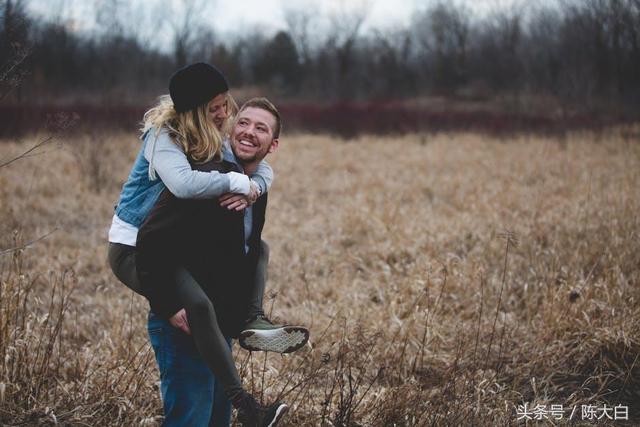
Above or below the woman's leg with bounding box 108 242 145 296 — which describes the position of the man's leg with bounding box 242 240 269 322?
below

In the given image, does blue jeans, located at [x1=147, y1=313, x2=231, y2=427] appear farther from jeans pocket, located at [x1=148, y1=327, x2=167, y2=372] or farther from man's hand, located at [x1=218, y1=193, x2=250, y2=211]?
man's hand, located at [x1=218, y1=193, x2=250, y2=211]

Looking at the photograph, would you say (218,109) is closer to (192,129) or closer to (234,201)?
(192,129)

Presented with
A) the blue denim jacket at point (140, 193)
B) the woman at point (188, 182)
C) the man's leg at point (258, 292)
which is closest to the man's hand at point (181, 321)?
the woman at point (188, 182)

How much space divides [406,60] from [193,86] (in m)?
46.1

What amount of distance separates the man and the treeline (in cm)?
598

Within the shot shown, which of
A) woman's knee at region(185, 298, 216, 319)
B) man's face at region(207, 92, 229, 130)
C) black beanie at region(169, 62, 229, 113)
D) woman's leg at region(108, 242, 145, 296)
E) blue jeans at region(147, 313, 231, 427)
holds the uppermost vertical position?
black beanie at region(169, 62, 229, 113)

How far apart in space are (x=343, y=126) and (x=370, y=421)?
15797mm

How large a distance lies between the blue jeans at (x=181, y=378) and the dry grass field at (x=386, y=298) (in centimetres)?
46

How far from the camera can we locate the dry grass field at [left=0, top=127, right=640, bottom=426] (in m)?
2.73

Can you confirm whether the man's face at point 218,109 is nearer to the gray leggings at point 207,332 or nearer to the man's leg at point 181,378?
the gray leggings at point 207,332

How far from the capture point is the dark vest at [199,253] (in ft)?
6.11

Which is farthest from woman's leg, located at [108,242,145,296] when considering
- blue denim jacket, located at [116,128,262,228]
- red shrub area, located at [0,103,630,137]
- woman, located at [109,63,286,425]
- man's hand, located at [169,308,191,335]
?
red shrub area, located at [0,103,630,137]

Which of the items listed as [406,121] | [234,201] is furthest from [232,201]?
[406,121]

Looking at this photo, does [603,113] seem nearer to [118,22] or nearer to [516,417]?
[516,417]
